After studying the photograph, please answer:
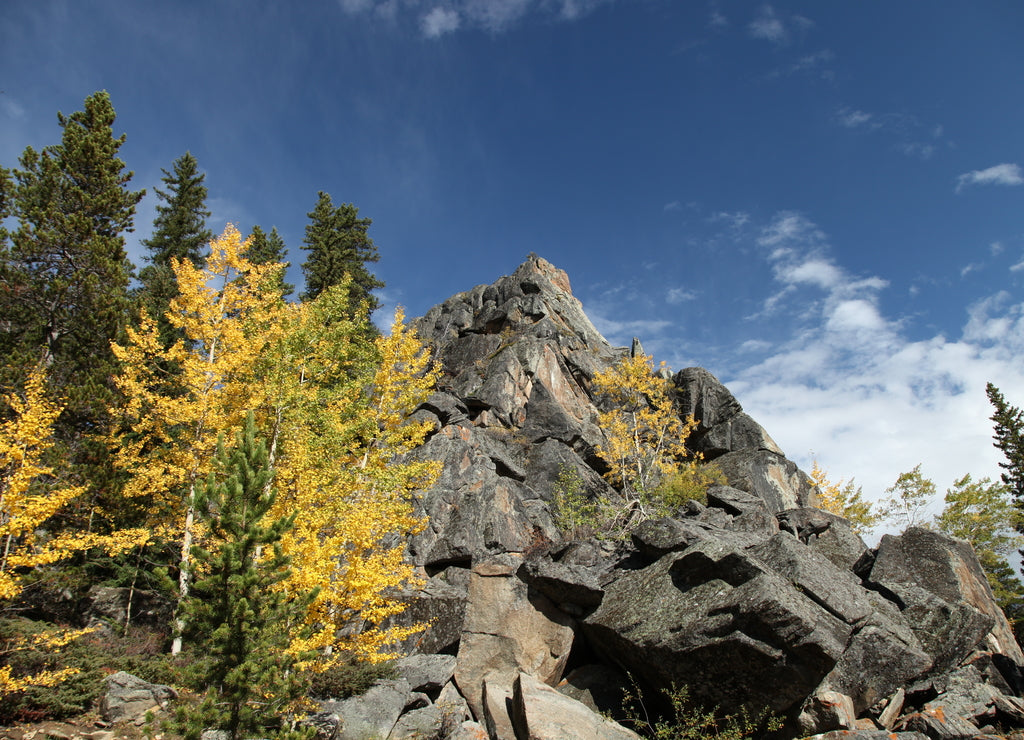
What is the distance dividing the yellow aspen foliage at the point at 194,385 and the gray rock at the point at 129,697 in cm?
182

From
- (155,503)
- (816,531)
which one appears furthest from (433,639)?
(816,531)

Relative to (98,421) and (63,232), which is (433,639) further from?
(63,232)

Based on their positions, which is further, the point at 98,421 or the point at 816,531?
the point at 816,531

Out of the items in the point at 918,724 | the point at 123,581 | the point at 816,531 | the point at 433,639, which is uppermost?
the point at 816,531

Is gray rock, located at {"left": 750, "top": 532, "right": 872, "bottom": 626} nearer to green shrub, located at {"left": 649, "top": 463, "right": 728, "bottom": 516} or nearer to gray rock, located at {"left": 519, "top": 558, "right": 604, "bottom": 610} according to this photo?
gray rock, located at {"left": 519, "top": 558, "right": 604, "bottom": 610}

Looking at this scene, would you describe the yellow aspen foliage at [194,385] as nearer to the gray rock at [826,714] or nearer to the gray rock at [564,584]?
the gray rock at [564,584]

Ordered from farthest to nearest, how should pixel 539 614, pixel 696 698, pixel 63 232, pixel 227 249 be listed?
pixel 63 232, pixel 227 249, pixel 539 614, pixel 696 698

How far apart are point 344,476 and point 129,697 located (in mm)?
6057

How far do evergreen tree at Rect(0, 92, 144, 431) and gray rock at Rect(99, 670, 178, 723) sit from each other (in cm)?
831

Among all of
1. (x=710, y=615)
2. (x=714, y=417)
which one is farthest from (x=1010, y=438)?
(x=710, y=615)

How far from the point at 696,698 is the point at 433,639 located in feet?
23.1

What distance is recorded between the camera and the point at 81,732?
376 inches

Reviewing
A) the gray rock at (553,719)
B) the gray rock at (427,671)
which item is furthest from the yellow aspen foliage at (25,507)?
the gray rock at (553,719)

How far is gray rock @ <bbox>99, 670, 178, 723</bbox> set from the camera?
995cm
